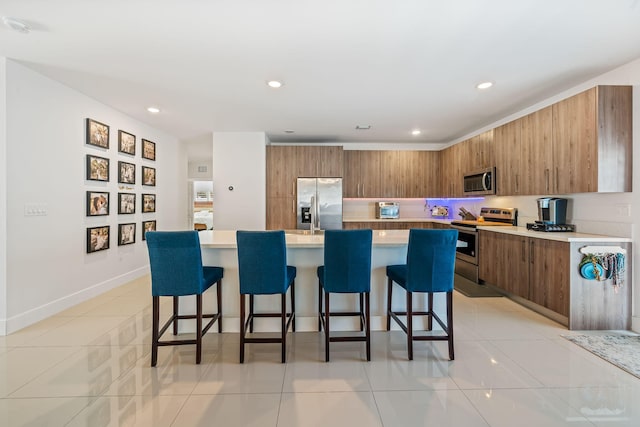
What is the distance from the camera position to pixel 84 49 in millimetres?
2432

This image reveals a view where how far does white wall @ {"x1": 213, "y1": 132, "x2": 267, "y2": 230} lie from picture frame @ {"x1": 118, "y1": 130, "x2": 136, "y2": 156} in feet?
4.05

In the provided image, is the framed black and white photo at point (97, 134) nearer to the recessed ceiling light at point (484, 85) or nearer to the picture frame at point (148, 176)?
the picture frame at point (148, 176)

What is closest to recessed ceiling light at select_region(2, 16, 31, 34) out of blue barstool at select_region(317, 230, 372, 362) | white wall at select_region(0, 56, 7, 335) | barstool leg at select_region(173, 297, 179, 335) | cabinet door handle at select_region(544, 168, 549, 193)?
white wall at select_region(0, 56, 7, 335)

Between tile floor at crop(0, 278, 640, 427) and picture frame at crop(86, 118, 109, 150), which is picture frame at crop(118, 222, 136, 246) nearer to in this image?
picture frame at crop(86, 118, 109, 150)

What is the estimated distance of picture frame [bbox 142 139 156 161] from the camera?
15.3 ft

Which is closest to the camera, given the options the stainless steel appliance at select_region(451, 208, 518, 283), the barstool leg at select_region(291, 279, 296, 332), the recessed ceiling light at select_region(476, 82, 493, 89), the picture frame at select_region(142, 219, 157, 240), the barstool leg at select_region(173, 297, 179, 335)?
the barstool leg at select_region(173, 297, 179, 335)

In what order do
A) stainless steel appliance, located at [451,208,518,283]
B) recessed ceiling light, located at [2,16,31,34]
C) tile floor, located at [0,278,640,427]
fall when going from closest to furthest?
tile floor, located at [0,278,640,427], recessed ceiling light, located at [2,16,31,34], stainless steel appliance, located at [451,208,518,283]

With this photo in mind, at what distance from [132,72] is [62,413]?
2.91m

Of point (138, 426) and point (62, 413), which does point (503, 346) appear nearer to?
point (138, 426)

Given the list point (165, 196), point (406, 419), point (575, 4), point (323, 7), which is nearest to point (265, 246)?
point (406, 419)

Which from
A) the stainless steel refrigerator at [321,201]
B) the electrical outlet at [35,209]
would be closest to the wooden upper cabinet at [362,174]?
the stainless steel refrigerator at [321,201]

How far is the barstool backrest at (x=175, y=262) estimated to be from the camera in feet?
6.91

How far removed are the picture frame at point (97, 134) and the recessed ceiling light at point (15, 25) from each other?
153cm

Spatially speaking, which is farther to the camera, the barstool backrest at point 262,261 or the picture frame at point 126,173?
the picture frame at point 126,173
